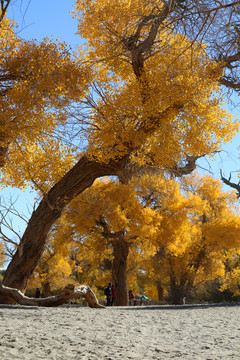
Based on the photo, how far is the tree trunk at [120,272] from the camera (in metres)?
18.7

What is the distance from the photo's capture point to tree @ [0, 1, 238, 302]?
10.3 metres

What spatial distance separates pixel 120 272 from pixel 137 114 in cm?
1042

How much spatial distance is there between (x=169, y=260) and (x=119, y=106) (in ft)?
55.7

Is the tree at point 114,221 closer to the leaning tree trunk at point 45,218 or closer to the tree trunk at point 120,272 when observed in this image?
the tree trunk at point 120,272

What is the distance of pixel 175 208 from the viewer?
19.6m

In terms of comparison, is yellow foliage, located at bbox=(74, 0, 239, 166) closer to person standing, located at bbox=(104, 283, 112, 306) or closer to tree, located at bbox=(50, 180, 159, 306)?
tree, located at bbox=(50, 180, 159, 306)

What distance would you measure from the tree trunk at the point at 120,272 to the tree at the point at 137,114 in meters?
7.77

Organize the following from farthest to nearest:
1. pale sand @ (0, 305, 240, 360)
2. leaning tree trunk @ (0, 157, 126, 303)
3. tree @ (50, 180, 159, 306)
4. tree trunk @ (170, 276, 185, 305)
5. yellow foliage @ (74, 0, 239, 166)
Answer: tree trunk @ (170, 276, 185, 305) → tree @ (50, 180, 159, 306) → leaning tree trunk @ (0, 157, 126, 303) → yellow foliage @ (74, 0, 239, 166) → pale sand @ (0, 305, 240, 360)

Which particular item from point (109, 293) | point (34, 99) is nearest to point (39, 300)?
point (34, 99)

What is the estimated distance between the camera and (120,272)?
61.8 ft

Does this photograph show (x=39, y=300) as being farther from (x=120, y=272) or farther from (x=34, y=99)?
(x=120, y=272)

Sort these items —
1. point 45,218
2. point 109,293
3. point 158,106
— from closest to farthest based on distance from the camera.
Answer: point 158,106 → point 45,218 → point 109,293

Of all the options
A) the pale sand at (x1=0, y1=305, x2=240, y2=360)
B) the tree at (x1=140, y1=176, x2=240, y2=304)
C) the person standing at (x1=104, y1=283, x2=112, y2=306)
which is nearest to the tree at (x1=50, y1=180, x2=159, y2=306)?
the person standing at (x1=104, y1=283, x2=112, y2=306)

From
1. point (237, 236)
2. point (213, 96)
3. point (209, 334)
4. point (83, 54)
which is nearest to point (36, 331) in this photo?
point (209, 334)
